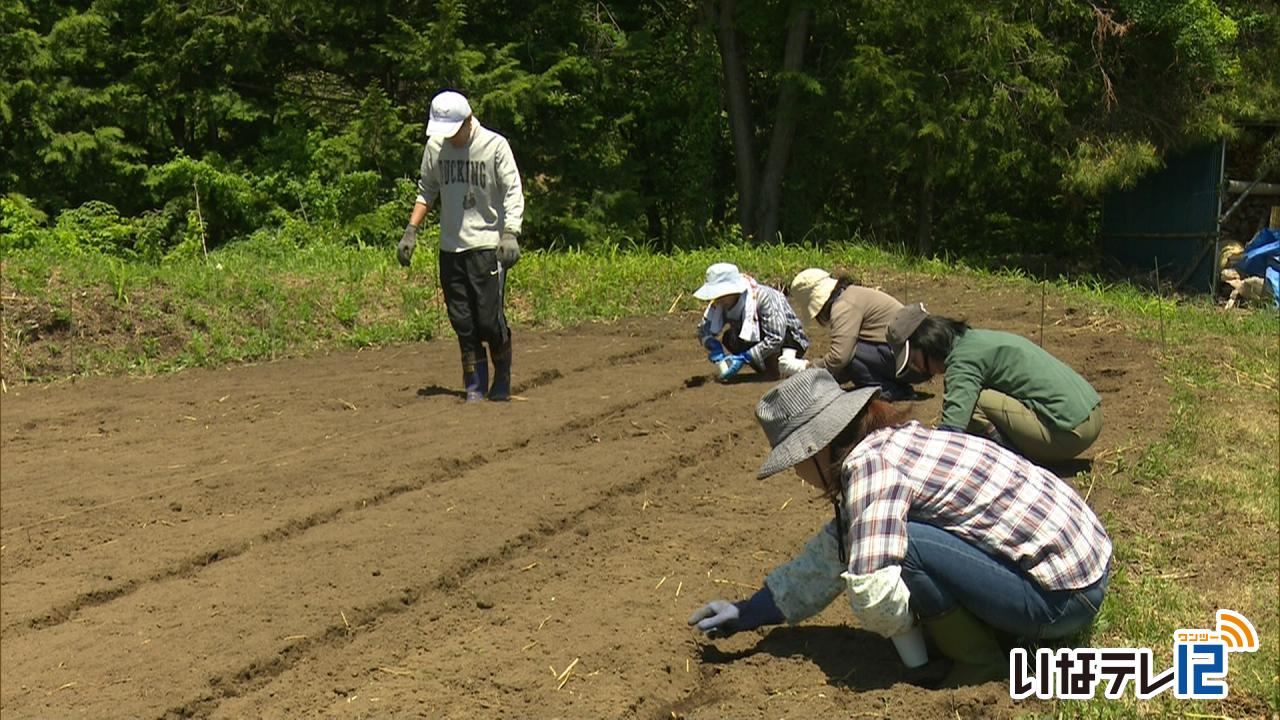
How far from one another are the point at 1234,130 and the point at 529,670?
48.1 ft

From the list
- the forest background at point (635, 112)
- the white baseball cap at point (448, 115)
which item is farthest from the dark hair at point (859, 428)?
the forest background at point (635, 112)

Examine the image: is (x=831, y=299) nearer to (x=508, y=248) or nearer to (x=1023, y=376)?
(x=508, y=248)

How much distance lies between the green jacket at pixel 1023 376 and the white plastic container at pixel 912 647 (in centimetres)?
178

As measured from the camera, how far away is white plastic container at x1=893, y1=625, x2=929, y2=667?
14.6ft

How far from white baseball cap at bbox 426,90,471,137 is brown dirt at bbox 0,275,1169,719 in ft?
5.75

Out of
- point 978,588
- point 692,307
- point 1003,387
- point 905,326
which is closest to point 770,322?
point 905,326

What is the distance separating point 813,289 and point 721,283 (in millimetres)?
762

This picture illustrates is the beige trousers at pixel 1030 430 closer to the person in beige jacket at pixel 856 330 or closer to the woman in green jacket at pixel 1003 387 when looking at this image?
the woman in green jacket at pixel 1003 387

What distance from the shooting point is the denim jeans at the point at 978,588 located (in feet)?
13.7

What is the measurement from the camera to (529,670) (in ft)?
15.7

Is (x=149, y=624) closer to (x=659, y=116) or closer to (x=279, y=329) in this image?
(x=279, y=329)

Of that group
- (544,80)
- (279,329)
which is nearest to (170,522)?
(279,329)

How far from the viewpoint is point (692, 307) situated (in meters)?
12.8

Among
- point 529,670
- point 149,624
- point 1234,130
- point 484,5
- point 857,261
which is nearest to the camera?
point 529,670
